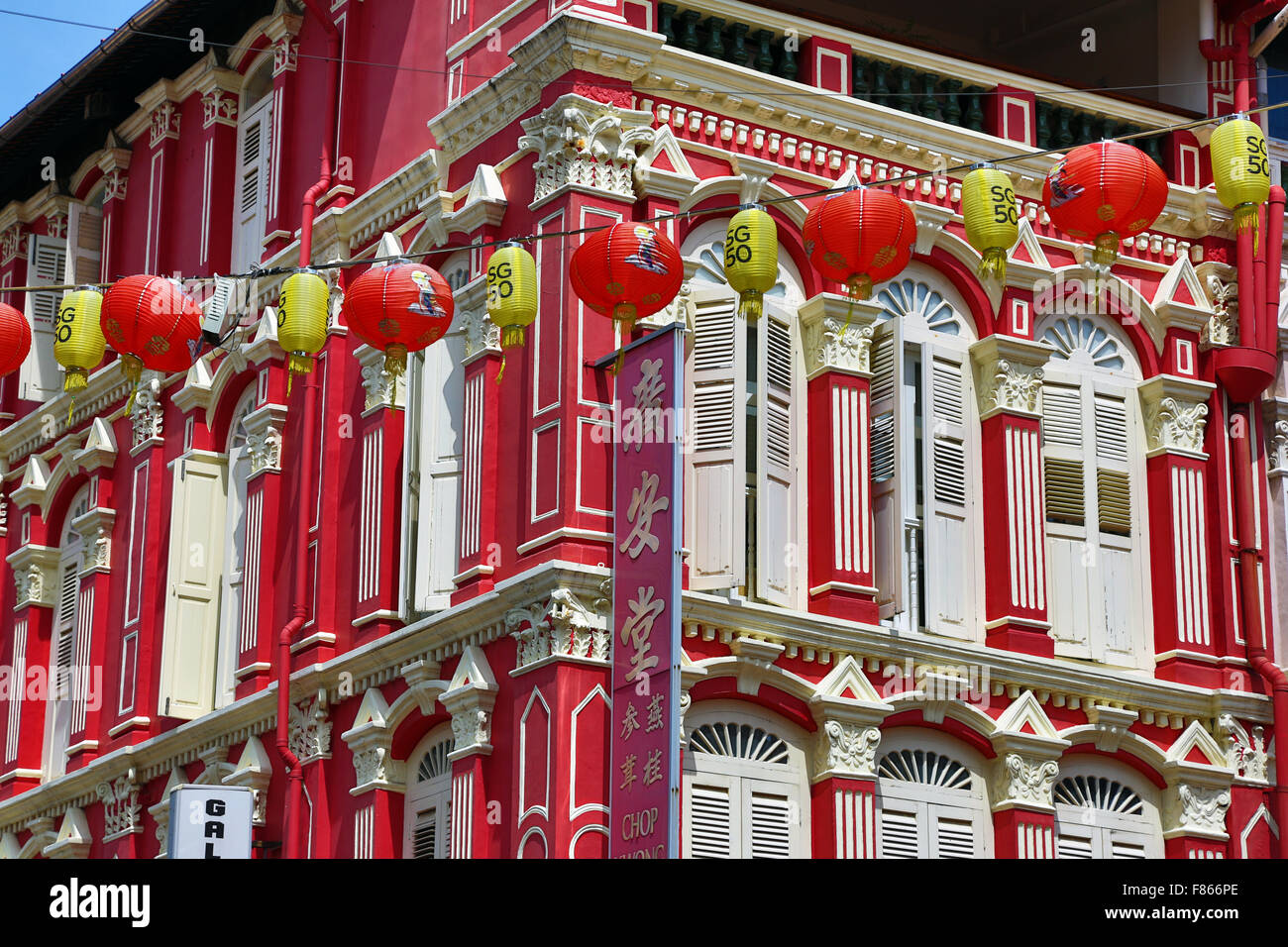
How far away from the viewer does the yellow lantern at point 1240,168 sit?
14.0 metres

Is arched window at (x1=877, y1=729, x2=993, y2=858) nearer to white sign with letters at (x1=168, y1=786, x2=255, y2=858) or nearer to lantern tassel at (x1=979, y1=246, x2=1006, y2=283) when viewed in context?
lantern tassel at (x1=979, y1=246, x2=1006, y2=283)

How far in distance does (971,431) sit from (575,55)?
12.6 ft

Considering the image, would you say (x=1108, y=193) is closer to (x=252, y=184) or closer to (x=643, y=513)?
(x=643, y=513)

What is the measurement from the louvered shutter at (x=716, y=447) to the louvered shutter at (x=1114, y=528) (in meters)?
3.01

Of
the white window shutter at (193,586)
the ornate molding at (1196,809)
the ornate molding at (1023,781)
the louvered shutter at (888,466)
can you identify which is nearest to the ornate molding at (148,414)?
the white window shutter at (193,586)

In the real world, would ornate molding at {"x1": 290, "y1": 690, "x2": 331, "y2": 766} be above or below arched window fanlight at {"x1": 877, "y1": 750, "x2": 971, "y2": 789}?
above

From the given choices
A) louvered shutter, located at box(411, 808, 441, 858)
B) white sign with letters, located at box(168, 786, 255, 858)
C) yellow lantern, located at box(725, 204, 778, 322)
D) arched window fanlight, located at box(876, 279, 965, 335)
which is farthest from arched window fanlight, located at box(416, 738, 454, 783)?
arched window fanlight, located at box(876, 279, 965, 335)

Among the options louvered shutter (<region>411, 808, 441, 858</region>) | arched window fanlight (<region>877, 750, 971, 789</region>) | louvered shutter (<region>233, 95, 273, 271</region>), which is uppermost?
louvered shutter (<region>233, 95, 273, 271</region>)

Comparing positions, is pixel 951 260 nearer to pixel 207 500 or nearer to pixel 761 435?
pixel 761 435

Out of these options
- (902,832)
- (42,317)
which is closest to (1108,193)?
(902,832)

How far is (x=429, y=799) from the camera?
630 inches

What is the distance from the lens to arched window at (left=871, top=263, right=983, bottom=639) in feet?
53.5

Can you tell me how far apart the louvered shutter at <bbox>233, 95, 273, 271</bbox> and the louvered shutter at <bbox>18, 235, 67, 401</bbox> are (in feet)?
9.95

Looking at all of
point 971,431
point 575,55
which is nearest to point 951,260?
point 971,431
